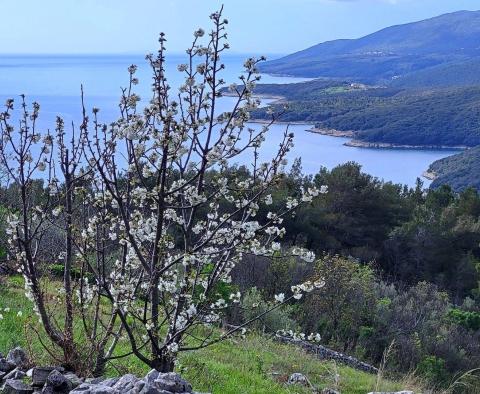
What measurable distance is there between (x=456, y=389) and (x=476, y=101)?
94.5 meters

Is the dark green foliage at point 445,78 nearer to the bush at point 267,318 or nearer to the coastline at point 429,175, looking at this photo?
the coastline at point 429,175

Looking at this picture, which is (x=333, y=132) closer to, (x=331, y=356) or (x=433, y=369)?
(x=433, y=369)

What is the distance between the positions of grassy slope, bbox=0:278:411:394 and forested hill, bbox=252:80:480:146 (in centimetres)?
7152

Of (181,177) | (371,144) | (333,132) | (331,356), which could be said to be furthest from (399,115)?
(181,177)

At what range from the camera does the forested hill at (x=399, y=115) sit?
8619cm

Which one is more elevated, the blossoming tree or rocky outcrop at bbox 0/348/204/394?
the blossoming tree

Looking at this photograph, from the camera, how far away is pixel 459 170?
6272 centimetres

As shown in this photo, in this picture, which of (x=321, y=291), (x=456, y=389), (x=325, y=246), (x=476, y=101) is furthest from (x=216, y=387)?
(x=476, y=101)

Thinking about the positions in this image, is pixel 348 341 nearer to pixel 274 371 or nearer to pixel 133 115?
pixel 274 371

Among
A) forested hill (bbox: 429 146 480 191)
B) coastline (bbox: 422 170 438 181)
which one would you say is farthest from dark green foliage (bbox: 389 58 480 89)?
coastline (bbox: 422 170 438 181)

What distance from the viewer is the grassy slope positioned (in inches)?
200

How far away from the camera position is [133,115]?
3.89m

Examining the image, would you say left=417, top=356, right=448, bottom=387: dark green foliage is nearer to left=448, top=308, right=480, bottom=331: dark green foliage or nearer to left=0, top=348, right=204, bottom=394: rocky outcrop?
left=448, top=308, right=480, bottom=331: dark green foliage

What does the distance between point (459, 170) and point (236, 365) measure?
60429mm
